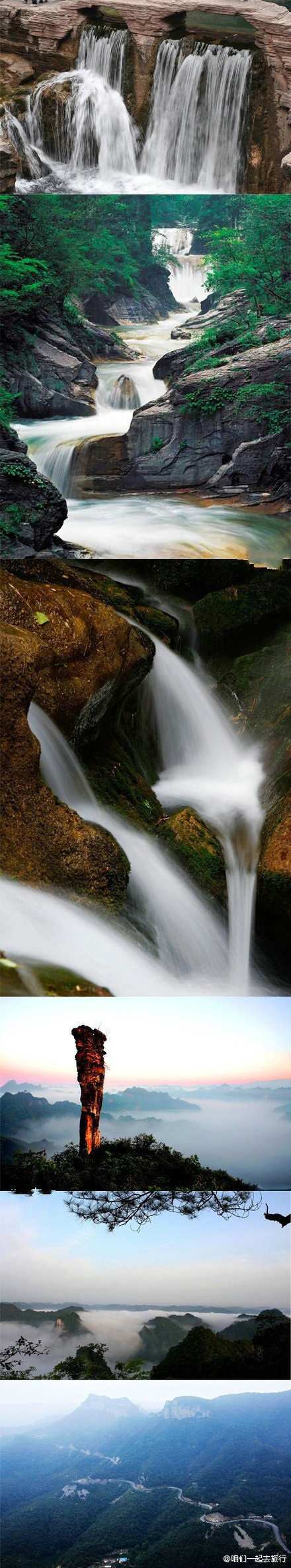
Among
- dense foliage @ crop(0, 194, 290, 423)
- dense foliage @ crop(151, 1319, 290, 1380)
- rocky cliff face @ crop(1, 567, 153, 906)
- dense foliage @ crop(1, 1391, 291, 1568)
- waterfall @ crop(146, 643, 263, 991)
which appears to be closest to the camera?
dense foliage @ crop(1, 1391, 291, 1568)

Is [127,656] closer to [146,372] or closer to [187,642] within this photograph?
[187,642]

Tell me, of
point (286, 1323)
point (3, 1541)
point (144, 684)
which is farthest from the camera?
point (144, 684)

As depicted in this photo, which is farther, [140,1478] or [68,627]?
[68,627]

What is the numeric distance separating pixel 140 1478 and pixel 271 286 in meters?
4.43

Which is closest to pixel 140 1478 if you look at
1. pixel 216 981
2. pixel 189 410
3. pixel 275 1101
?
pixel 275 1101

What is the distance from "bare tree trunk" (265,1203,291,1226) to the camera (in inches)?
167

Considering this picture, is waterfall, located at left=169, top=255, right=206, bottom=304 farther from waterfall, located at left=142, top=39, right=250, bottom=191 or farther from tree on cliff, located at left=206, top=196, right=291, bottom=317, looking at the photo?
waterfall, located at left=142, top=39, right=250, bottom=191

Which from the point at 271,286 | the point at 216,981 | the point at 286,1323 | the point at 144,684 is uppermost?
the point at 271,286

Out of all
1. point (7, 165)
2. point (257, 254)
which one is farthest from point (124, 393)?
point (7, 165)

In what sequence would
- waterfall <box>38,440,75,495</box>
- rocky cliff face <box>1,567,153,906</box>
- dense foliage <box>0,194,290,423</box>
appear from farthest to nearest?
1. waterfall <box>38,440,75,495</box>
2. dense foliage <box>0,194,290,423</box>
3. rocky cliff face <box>1,567,153,906</box>

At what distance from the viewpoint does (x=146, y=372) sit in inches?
169

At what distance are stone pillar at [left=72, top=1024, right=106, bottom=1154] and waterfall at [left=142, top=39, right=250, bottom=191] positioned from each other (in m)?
3.33

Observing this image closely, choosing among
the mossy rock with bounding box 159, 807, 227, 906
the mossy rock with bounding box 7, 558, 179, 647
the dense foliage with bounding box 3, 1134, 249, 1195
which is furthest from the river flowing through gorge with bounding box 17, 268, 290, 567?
the dense foliage with bounding box 3, 1134, 249, 1195

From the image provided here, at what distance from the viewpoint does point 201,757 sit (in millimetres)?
4613
